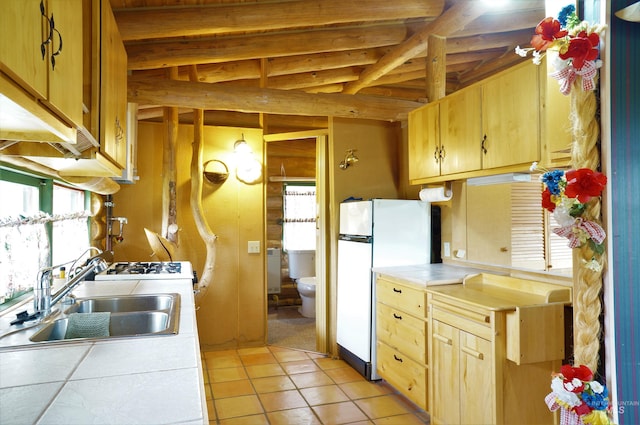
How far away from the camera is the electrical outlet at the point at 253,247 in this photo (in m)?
4.16

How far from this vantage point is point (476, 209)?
3141mm

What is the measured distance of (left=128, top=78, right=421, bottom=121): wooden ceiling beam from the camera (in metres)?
3.05

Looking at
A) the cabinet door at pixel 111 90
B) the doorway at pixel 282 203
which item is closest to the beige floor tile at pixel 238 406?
the cabinet door at pixel 111 90

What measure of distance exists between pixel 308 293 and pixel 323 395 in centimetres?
218

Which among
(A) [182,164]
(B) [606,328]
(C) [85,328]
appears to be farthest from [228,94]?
(B) [606,328]

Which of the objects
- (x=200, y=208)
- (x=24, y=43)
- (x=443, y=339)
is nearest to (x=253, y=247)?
(x=200, y=208)

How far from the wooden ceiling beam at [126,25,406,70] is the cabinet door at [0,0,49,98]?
8.06ft

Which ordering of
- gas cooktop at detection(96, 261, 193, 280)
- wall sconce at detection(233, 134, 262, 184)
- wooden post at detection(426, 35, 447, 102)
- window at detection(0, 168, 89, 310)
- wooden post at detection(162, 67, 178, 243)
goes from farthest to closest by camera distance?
1. wall sconce at detection(233, 134, 262, 184)
2. wooden post at detection(162, 67, 178, 243)
3. wooden post at detection(426, 35, 447, 102)
4. gas cooktop at detection(96, 261, 193, 280)
5. window at detection(0, 168, 89, 310)

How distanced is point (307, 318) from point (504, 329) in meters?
3.55

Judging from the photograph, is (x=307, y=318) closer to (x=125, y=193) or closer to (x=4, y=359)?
(x=125, y=193)

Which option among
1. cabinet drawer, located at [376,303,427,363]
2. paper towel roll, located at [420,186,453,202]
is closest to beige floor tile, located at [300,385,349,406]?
cabinet drawer, located at [376,303,427,363]

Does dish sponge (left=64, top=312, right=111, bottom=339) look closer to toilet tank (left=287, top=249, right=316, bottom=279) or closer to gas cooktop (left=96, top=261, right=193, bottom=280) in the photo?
gas cooktop (left=96, top=261, right=193, bottom=280)

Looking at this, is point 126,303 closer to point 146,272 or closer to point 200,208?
point 146,272

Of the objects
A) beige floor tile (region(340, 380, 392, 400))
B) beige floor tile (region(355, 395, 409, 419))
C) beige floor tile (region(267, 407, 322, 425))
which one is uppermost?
beige floor tile (region(267, 407, 322, 425))
